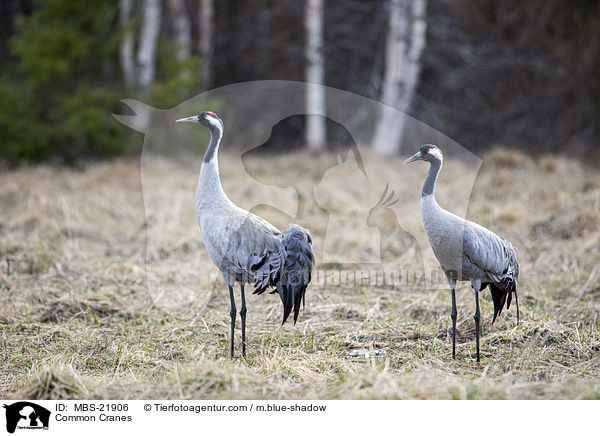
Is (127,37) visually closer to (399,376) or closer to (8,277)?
(8,277)

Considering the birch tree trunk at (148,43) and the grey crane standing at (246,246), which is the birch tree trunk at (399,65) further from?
the grey crane standing at (246,246)

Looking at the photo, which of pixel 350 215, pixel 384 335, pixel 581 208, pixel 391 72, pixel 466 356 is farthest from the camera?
pixel 391 72

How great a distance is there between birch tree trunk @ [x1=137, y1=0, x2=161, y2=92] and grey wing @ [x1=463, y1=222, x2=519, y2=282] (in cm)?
689

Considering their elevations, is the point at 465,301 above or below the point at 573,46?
below

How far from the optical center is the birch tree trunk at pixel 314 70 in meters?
9.80

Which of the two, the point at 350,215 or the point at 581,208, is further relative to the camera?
the point at 350,215

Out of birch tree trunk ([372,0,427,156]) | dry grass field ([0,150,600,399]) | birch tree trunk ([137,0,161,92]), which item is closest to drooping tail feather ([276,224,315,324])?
dry grass field ([0,150,600,399])

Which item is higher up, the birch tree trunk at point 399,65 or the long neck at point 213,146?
the birch tree trunk at point 399,65

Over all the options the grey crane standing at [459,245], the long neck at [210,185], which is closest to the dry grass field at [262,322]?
the grey crane standing at [459,245]

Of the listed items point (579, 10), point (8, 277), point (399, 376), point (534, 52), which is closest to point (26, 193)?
point (8, 277)

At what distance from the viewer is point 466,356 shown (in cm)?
357

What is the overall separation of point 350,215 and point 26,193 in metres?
4.06

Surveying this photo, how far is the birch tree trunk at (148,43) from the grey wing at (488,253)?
689cm
